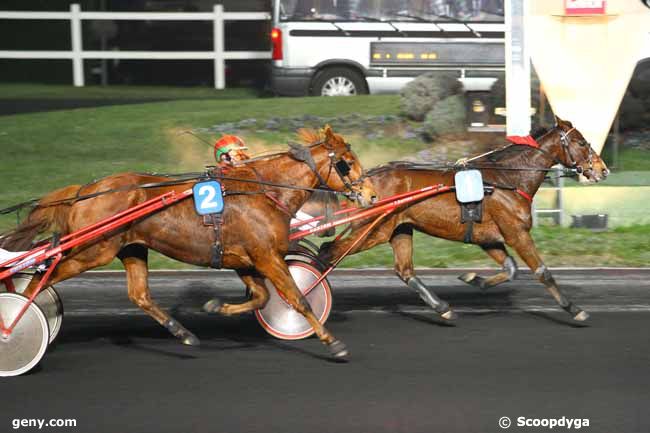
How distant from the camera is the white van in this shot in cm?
1789

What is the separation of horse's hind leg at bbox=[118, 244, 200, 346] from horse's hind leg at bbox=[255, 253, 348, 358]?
0.89 metres

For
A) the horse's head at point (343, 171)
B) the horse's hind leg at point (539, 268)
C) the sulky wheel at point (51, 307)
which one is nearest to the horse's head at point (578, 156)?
the horse's hind leg at point (539, 268)

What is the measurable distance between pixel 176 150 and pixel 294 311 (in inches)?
301

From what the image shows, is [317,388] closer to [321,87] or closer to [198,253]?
[198,253]

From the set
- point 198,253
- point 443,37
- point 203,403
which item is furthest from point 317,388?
point 443,37

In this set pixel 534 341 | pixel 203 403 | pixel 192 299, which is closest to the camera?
pixel 203 403

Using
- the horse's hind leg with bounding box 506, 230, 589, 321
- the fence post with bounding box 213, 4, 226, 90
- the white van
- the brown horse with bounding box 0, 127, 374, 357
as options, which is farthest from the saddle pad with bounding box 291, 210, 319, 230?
the fence post with bounding box 213, 4, 226, 90

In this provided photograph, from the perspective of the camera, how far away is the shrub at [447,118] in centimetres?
1505

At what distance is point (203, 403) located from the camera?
671 centimetres

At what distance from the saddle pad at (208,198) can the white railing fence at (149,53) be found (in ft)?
44.2

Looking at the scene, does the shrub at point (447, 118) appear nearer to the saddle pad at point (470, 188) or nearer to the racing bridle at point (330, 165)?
the saddle pad at point (470, 188)

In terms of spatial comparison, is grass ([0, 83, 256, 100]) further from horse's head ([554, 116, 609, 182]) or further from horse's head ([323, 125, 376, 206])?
horse's head ([323, 125, 376, 206])

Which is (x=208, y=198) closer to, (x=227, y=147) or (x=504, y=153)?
(x=227, y=147)

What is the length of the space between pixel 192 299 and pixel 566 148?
3.65 m
